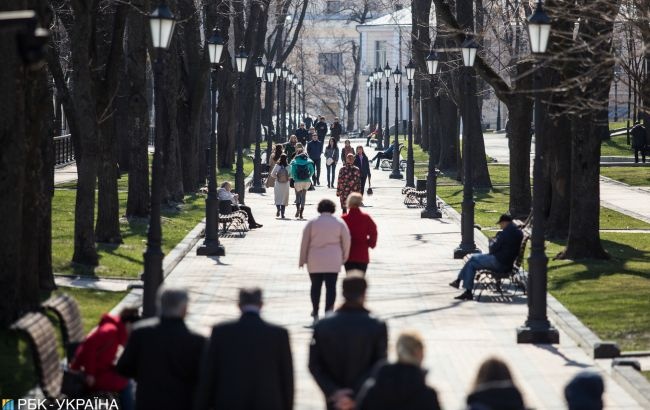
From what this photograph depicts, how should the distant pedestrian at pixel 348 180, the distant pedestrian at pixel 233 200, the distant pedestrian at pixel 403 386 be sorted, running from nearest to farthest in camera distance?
the distant pedestrian at pixel 403 386
the distant pedestrian at pixel 233 200
the distant pedestrian at pixel 348 180

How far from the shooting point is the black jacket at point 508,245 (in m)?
19.2

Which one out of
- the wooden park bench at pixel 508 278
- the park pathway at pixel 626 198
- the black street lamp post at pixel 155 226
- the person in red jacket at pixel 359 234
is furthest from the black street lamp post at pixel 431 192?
the black street lamp post at pixel 155 226

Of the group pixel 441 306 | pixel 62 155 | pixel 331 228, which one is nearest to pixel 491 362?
pixel 331 228

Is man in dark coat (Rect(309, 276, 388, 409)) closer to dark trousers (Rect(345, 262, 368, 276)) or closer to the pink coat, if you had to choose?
the pink coat

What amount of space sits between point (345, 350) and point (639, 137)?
1762 inches

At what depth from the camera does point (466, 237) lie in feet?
81.8

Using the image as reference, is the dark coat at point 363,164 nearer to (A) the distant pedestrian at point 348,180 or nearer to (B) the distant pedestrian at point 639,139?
(A) the distant pedestrian at point 348,180

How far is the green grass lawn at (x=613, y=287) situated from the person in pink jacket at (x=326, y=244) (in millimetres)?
3185

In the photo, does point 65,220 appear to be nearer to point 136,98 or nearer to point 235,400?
point 136,98

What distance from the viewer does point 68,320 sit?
38.5 ft

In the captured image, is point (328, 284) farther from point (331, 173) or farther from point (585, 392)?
point (331, 173)

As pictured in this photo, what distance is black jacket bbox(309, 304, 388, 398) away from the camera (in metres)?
9.38

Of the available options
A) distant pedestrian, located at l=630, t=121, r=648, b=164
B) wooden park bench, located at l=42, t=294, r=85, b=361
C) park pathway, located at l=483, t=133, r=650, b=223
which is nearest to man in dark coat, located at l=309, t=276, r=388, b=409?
wooden park bench, located at l=42, t=294, r=85, b=361

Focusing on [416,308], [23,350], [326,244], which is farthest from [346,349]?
[416,308]
